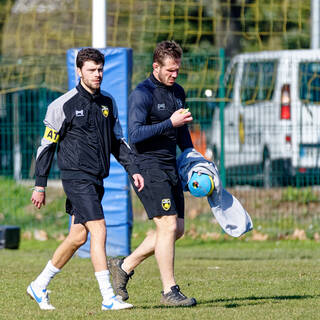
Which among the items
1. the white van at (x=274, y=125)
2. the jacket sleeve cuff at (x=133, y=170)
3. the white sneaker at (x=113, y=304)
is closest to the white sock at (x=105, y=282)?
the white sneaker at (x=113, y=304)

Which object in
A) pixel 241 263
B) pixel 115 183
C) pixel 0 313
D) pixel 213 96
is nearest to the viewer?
pixel 0 313

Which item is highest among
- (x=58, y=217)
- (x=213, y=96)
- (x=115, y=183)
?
(x=213, y=96)

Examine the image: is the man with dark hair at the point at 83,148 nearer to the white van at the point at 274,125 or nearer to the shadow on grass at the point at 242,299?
the shadow on grass at the point at 242,299

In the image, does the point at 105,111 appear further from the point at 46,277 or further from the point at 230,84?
the point at 230,84

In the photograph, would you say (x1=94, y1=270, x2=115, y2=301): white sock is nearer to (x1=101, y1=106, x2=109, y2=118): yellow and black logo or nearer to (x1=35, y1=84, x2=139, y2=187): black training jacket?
(x1=35, y1=84, x2=139, y2=187): black training jacket

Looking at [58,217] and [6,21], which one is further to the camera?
[6,21]

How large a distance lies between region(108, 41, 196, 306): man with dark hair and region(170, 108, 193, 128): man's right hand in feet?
0.05

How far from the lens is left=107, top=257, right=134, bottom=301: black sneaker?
7.73 meters

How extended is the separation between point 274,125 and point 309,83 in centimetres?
81

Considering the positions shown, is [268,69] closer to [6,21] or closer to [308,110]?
[308,110]

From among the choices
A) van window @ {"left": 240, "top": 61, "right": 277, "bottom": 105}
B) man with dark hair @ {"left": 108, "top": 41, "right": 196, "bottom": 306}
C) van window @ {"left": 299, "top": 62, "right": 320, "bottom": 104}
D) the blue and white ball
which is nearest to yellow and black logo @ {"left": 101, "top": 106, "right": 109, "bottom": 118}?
man with dark hair @ {"left": 108, "top": 41, "right": 196, "bottom": 306}

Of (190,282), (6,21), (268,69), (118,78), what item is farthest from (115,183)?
(6,21)

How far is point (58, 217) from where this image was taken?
1434cm

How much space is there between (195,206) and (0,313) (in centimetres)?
741
